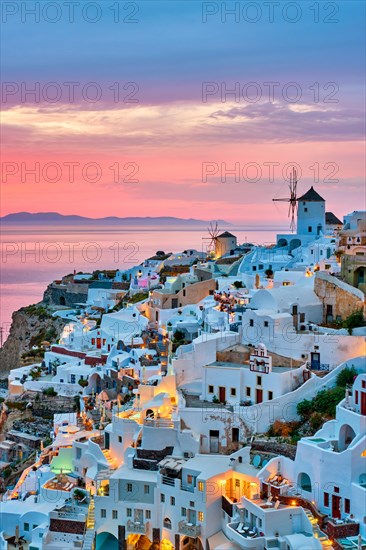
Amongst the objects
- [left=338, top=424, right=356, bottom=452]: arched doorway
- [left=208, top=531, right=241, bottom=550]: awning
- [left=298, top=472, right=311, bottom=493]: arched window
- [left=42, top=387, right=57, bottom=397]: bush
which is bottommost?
[left=208, top=531, right=241, bottom=550]: awning

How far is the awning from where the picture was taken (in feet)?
57.0

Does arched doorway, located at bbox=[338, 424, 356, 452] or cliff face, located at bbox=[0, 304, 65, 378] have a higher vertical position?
arched doorway, located at bbox=[338, 424, 356, 452]

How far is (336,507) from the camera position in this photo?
682 inches

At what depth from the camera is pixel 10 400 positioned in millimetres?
31797

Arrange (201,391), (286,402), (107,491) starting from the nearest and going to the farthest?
(107,491)
(286,402)
(201,391)

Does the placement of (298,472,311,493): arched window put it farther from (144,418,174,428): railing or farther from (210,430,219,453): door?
(144,418,174,428): railing

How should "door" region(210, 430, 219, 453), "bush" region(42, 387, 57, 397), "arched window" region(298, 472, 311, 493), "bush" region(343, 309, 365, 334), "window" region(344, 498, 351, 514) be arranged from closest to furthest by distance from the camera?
"window" region(344, 498, 351, 514) → "arched window" region(298, 472, 311, 493) → "door" region(210, 430, 219, 453) → "bush" region(343, 309, 365, 334) → "bush" region(42, 387, 57, 397)

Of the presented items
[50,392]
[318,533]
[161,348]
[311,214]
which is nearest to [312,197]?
[311,214]

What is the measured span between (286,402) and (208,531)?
14.2 feet

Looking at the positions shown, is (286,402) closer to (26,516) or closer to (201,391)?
(201,391)

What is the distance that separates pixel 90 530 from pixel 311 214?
24.0 meters

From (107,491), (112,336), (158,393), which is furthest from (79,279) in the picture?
(107,491)

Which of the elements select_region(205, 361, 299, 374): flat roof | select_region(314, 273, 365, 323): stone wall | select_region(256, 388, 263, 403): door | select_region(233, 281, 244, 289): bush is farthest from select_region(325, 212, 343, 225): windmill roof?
select_region(256, 388, 263, 403): door

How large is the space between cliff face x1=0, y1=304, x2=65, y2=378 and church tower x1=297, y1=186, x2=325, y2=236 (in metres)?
14.8
